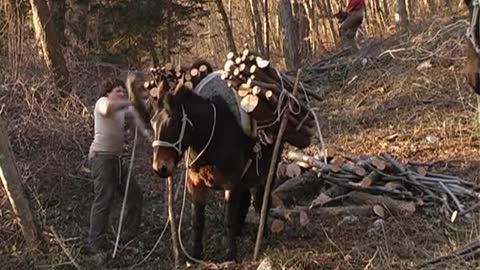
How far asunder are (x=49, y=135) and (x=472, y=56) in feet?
19.9

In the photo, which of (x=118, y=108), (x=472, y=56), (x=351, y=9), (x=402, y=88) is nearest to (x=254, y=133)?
(x=118, y=108)

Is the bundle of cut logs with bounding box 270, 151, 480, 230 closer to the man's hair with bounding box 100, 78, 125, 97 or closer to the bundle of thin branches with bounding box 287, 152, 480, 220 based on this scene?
the bundle of thin branches with bounding box 287, 152, 480, 220

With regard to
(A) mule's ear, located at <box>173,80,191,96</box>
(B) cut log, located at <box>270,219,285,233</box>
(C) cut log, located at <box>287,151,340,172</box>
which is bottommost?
(B) cut log, located at <box>270,219,285,233</box>

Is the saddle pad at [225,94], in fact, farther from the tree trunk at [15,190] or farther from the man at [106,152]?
the tree trunk at [15,190]

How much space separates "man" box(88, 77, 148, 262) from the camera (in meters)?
7.21

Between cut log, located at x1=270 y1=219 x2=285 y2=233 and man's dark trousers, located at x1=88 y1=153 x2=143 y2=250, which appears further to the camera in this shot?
cut log, located at x1=270 y1=219 x2=285 y2=233

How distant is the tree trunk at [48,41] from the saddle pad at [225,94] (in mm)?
5211

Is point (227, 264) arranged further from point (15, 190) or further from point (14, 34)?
point (14, 34)

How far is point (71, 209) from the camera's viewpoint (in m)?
8.71

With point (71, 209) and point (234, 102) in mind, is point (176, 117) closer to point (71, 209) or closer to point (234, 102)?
point (234, 102)

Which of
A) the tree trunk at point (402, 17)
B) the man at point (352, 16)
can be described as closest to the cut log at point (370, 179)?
the man at point (352, 16)

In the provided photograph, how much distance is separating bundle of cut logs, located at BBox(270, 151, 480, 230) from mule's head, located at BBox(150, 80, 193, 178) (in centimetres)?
192

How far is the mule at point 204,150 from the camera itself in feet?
20.9

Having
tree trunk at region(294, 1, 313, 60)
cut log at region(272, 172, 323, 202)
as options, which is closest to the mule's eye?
cut log at region(272, 172, 323, 202)
